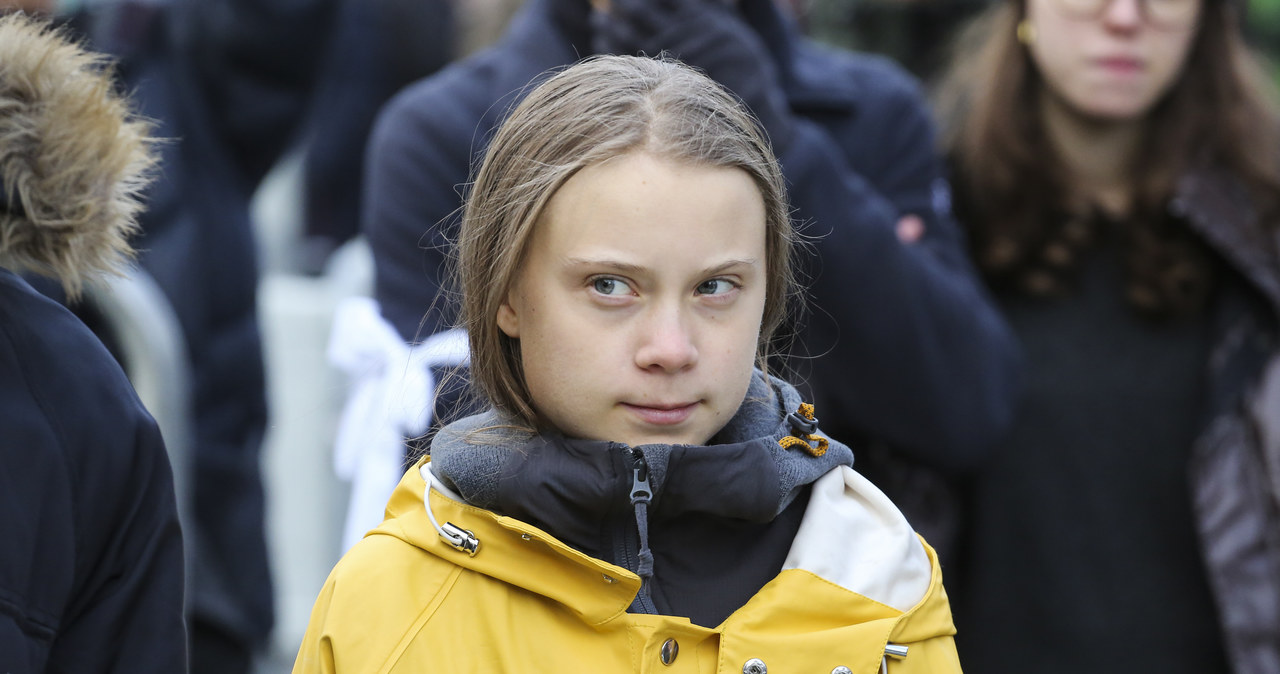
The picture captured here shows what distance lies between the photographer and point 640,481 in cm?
166

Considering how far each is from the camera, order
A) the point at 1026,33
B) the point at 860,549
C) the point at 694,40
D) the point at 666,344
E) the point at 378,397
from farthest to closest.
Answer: the point at 1026,33
the point at 378,397
the point at 694,40
the point at 860,549
the point at 666,344

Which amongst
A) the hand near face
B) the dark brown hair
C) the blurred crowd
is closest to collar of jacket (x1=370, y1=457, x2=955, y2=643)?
the blurred crowd

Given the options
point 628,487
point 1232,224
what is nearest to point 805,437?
point 628,487

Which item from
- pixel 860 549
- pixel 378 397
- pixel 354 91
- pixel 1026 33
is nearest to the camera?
pixel 860 549

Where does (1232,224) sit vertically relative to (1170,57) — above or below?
below

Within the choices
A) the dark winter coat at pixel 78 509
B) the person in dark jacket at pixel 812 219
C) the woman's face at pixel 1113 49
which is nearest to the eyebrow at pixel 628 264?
the dark winter coat at pixel 78 509

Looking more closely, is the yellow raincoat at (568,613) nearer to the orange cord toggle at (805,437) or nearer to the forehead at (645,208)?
the orange cord toggle at (805,437)

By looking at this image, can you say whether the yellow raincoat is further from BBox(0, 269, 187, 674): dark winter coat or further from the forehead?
the forehead

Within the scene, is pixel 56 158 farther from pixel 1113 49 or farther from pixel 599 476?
pixel 1113 49

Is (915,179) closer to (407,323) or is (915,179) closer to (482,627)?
(407,323)

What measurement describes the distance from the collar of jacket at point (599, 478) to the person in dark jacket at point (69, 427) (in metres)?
0.35

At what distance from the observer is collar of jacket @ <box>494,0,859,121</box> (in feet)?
8.38

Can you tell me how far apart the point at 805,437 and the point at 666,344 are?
26 centimetres

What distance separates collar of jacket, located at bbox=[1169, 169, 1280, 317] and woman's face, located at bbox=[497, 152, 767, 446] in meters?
1.59
